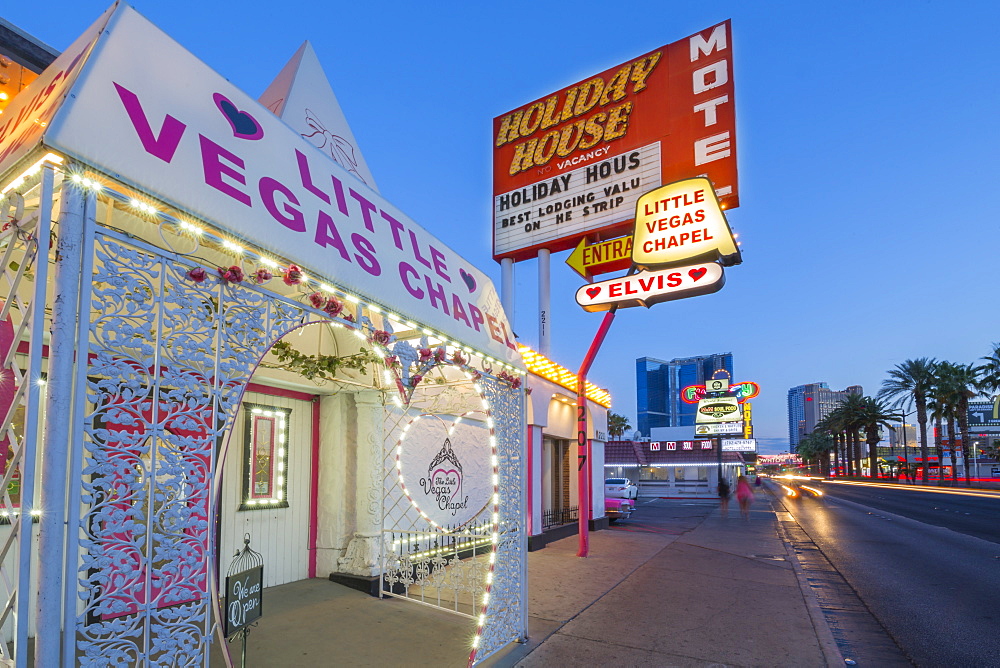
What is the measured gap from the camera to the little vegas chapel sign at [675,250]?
9.98m

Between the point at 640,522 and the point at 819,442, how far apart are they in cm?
12241

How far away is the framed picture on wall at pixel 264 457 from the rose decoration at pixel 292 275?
436 centimetres

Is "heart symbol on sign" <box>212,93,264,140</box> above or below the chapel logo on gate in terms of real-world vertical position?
above

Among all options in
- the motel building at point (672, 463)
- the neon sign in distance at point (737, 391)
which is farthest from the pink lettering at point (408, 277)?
the neon sign in distance at point (737, 391)

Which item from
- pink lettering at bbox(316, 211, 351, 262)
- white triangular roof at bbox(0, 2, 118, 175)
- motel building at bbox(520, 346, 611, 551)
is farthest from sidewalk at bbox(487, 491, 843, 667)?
white triangular roof at bbox(0, 2, 118, 175)

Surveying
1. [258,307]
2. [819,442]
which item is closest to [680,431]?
[258,307]

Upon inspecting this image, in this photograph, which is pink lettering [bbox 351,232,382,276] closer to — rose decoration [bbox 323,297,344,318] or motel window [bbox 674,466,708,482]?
rose decoration [bbox 323,297,344,318]

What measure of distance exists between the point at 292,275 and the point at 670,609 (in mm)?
7305

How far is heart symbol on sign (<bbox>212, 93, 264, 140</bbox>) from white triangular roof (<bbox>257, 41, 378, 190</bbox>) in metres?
3.91

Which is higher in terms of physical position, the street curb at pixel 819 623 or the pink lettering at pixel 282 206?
the pink lettering at pixel 282 206

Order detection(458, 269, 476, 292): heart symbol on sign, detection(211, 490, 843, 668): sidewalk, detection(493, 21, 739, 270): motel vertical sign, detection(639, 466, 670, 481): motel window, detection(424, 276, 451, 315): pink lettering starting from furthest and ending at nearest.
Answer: detection(639, 466, 670, 481): motel window < detection(493, 21, 739, 270): motel vertical sign < detection(458, 269, 476, 292): heart symbol on sign < detection(211, 490, 843, 668): sidewalk < detection(424, 276, 451, 315): pink lettering

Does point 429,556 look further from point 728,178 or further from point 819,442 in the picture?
point 819,442

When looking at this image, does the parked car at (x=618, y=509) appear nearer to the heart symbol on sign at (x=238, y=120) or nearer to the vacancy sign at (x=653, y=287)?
the vacancy sign at (x=653, y=287)

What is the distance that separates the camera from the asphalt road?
7.30 m
